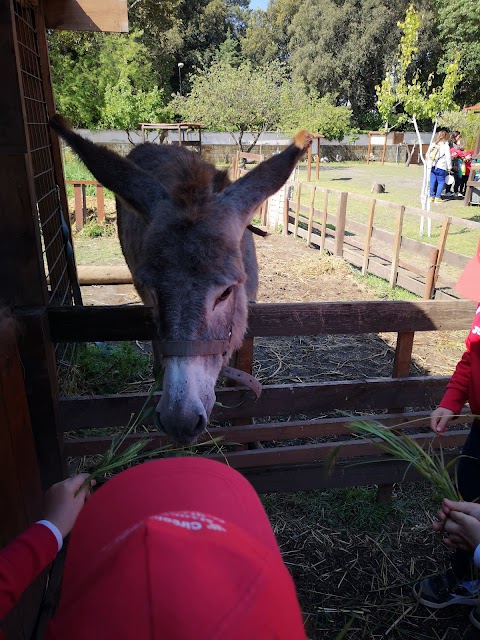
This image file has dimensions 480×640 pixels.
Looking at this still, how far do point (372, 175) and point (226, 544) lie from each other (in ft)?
109

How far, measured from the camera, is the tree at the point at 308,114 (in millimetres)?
32719

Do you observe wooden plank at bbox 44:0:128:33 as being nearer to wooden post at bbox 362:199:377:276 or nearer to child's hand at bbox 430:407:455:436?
child's hand at bbox 430:407:455:436

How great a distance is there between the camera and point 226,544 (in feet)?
2.17

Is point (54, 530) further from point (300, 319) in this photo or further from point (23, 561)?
point (300, 319)

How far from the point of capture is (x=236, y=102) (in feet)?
103

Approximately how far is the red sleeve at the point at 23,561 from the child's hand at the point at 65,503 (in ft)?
0.30

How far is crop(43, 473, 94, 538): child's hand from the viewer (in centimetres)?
154

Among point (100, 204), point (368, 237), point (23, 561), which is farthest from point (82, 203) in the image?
point (23, 561)

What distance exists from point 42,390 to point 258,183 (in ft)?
5.79

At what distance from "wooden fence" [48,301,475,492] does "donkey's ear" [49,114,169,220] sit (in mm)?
671

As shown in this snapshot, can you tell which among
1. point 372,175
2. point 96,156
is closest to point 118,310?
point 96,156

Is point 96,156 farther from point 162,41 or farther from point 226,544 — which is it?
point 162,41

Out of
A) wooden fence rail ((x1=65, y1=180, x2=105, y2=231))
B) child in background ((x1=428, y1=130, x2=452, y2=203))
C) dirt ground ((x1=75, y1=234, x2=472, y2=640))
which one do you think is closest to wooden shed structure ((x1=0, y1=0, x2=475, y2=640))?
dirt ground ((x1=75, y1=234, x2=472, y2=640))

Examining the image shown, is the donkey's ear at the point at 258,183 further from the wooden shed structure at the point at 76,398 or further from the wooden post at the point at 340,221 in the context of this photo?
the wooden post at the point at 340,221
